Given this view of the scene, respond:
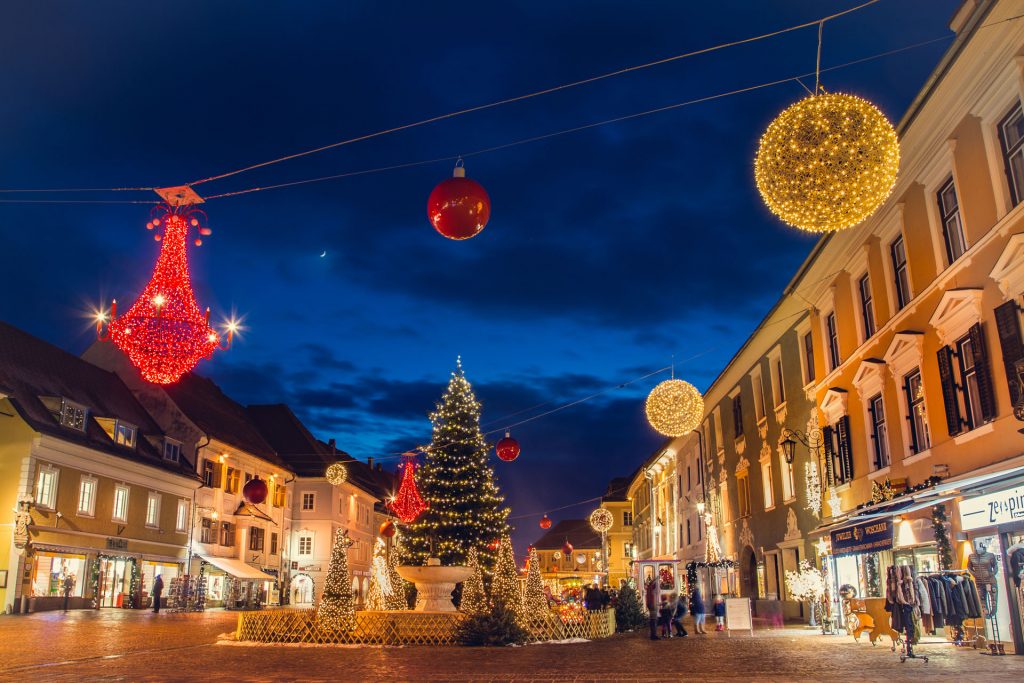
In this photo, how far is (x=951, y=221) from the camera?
16.0 meters

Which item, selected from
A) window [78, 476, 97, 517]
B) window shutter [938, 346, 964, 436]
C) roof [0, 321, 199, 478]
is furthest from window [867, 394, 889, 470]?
window [78, 476, 97, 517]

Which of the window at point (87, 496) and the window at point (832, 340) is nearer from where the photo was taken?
the window at point (832, 340)

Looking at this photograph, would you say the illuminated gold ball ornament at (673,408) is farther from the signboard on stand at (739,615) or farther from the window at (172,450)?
the window at (172,450)

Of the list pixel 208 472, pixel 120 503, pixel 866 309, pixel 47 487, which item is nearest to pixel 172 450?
pixel 208 472

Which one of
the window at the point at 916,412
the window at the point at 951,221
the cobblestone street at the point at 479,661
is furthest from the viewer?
the window at the point at 916,412

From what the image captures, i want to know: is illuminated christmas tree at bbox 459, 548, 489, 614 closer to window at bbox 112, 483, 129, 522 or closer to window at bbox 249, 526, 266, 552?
window at bbox 112, 483, 129, 522

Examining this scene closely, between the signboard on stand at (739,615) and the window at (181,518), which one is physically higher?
the window at (181,518)

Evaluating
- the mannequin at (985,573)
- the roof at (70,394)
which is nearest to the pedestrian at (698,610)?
the mannequin at (985,573)

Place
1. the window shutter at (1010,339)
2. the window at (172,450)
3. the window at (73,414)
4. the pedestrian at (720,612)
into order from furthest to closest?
the window at (172,450)
the window at (73,414)
the pedestrian at (720,612)
the window shutter at (1010,339)

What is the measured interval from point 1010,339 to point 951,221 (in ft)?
12.4

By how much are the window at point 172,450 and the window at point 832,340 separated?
104ft

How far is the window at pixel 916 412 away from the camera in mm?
17406

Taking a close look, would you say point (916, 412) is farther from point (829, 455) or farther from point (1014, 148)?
point (1014, 148)

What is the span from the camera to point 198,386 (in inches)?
2013
